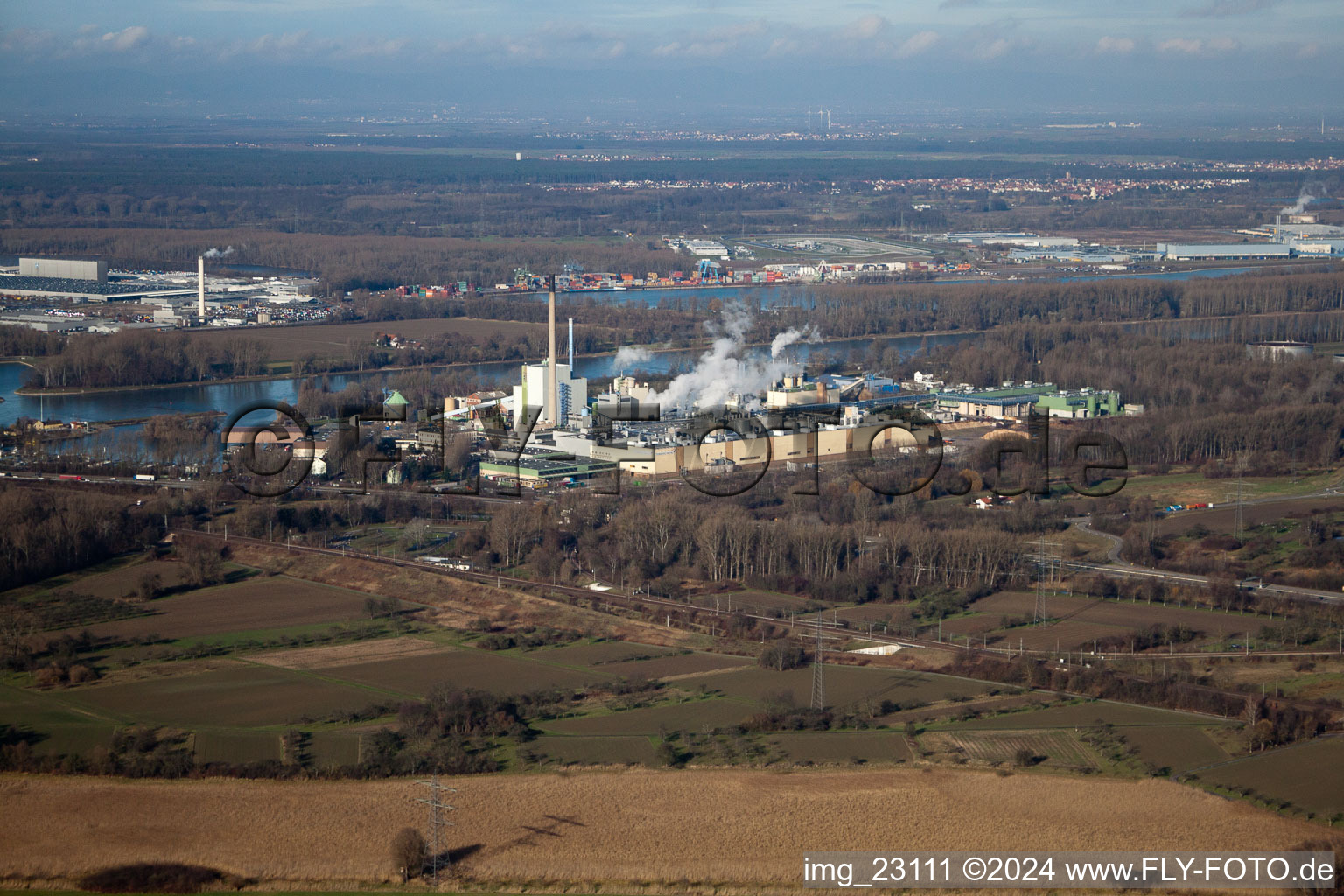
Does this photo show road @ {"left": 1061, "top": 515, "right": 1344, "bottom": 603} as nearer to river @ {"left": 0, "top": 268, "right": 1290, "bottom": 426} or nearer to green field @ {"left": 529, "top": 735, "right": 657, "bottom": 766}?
green field @ {"left": 529, "top": 735, "right": 657, "bottom": 766}

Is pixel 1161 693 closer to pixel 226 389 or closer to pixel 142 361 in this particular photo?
pixel 226 389

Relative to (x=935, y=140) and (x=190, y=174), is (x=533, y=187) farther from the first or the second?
(x=935, y=140)

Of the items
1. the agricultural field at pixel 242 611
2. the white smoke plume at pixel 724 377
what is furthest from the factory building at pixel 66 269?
the agricultural field at pixel 242 611

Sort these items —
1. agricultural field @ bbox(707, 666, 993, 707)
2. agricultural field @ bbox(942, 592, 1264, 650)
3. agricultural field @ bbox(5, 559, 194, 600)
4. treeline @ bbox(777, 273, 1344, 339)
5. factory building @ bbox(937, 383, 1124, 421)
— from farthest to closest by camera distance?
treeline @ bbox(777, 273, 1344, 339), factory building @ bbox(937, 383, 1124, 421), agricultural field @ bbox(5, 559, 194, 600), agricultural field @ bbox(942, 592, 1264, 650), agricultural field @ bbox(707, 666, 993, 707)

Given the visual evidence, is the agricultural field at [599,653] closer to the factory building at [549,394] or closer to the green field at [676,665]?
the green field at [676,665]

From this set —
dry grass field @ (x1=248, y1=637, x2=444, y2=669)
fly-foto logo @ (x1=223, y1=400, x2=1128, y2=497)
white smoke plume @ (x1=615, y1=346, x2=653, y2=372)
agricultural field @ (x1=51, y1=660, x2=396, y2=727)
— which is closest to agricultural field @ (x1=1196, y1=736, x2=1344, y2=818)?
agricultural field @ (x1=51, y1=660, x2=396, y2=727)

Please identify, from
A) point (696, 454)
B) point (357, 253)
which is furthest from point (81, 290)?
point (696, 454)
